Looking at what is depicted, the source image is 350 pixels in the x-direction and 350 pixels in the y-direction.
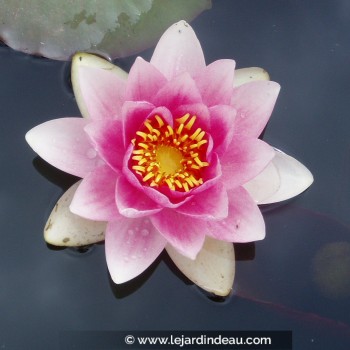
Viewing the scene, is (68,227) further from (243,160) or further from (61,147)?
(243,160)

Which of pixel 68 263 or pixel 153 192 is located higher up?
pixel 153 192

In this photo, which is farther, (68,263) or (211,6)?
(211,6)

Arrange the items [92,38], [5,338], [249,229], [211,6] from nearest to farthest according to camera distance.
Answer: [249,229] < [5,338] < [92,38] < [211,6]

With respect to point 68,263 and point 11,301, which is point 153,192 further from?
point 11,301

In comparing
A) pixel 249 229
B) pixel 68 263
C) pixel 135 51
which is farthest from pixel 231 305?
pixel 135 51

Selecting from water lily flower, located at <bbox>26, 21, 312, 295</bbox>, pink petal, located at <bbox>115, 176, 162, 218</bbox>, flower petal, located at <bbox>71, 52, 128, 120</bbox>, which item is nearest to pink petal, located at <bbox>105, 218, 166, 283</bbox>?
water lily flower, located at <bbox>26, 21, 312, 295</bbox>

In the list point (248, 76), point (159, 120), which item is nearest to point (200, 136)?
point (159, 120)

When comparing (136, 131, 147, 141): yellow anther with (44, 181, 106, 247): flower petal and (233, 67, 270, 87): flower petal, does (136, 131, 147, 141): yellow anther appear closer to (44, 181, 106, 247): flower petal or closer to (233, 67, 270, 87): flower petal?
(44, 181, 106, 247): flower petal

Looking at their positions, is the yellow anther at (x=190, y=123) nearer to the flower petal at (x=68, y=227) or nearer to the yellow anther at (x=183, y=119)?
the yellow anther at (x=183, y=119)
